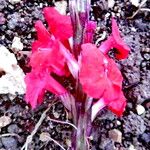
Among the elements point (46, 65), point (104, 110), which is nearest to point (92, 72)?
point (46, 65)

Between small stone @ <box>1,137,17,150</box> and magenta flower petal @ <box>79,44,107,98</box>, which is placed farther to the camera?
small stone @ <box>1,137,17,150</box>

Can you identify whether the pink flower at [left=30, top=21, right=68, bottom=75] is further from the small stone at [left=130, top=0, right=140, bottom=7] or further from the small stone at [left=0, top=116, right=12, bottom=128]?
the small stone at [left=130, top=0, right=140, bottom=7]

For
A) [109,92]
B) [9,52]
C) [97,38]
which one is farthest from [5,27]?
[109,92]

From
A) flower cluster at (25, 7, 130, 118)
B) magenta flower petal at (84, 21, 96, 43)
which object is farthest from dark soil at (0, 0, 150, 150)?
magenta flower petal at (84, 21, 96, 43)

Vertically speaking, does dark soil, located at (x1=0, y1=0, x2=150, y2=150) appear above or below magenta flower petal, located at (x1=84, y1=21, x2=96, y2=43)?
below

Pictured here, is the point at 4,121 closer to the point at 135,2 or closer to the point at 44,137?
the point at 44,137

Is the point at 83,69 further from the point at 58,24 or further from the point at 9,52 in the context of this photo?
the point at 9,52

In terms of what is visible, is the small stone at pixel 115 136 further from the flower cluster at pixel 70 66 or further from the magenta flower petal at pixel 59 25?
the magenta flower petal at pixel 59 25
